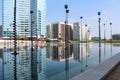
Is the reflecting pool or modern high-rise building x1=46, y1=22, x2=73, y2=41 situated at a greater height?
modern high-rise building x1=46, y1=22, x2=73, y2=41

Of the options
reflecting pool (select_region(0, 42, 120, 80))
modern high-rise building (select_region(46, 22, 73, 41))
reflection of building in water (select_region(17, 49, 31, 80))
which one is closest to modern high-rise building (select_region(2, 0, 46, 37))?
modern high-rise building (select_region(46, 22, 73, 41))

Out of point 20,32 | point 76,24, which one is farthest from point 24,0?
point 76,24

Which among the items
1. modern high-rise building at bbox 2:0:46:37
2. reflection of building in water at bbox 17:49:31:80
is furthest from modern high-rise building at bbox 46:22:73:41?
reflection of building in water at bbox 17:49:31:80

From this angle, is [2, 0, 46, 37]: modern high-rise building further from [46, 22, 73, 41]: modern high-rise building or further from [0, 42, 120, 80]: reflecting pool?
[0, 42, 120, 80]: reflecting pool

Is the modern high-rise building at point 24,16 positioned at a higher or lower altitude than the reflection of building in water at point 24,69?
higher

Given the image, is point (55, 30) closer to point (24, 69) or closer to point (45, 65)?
point (45, 65)

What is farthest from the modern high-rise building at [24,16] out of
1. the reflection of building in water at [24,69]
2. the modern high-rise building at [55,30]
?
the reflection of building in water at [24,69]

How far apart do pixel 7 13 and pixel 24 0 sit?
91.9 feet

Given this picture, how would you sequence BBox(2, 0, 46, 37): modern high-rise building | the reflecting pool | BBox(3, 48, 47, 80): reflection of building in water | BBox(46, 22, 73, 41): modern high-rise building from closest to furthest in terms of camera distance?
BBox(3, 48, 47, 80): reflection of building in water → the reflecting pool → BBox(2, 0, 46, 37): modern high-rise building → BBox(46, 22, 73, 41): modern high-rise building

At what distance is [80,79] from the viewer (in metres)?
10.4

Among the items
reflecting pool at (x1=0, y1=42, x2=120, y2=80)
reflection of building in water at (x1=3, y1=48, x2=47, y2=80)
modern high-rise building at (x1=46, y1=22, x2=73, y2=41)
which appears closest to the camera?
reflection of building in water at (x1=3, y1=48, x2=47, y2=80)

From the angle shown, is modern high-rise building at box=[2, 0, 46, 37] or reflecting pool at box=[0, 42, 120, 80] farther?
modern high-rise building at box=[2, 0, 46, 37]

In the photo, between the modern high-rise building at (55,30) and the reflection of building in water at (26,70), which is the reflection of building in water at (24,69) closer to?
the reflection of building in water at (26,70)

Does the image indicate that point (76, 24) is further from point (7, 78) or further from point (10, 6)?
point (7, 78)
